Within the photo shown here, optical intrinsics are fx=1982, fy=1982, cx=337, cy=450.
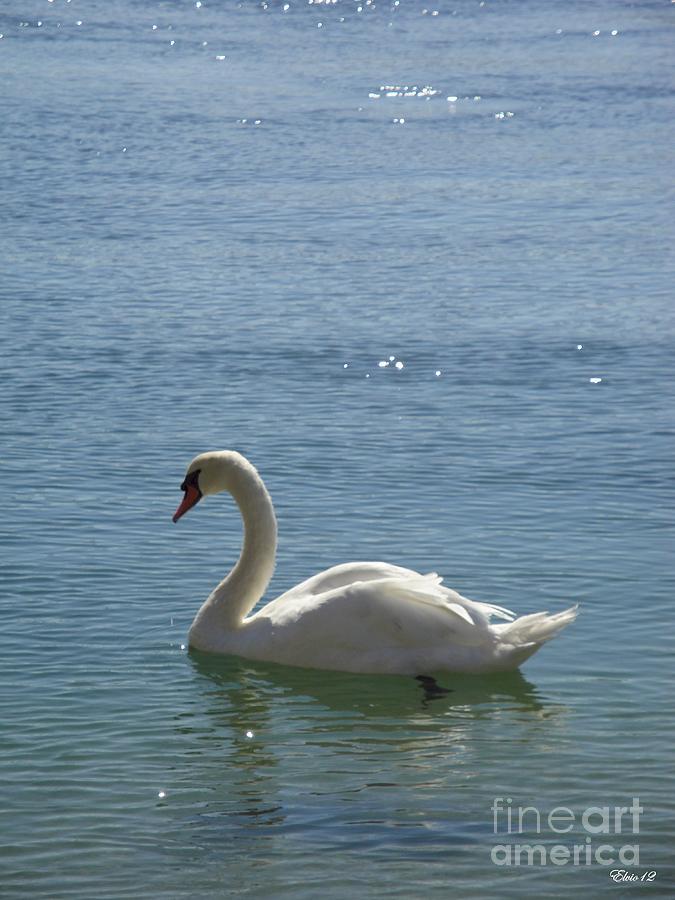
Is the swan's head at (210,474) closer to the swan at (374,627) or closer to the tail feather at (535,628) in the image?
the swan at (374,627)

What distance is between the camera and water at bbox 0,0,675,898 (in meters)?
7.89

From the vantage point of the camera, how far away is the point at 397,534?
11.5 meters

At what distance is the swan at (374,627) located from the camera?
371 inches

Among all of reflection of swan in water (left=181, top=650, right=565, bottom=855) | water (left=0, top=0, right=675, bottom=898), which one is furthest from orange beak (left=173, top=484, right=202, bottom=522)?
reflection of swan in water (left=181, top=650, right=565, bottom=855)

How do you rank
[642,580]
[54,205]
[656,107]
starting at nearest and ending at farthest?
[642,580] < [54,205] < [656,107]

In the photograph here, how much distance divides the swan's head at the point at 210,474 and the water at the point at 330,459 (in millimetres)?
566

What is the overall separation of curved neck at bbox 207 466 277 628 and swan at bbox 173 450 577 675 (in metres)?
0.08

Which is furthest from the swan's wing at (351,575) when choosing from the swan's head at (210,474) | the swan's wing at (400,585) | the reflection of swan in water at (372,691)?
the swan's head at (210,474)

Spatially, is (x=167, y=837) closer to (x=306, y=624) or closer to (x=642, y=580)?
(x=306, y=624)

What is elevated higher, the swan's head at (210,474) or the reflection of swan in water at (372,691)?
the swan's head at (210,474)

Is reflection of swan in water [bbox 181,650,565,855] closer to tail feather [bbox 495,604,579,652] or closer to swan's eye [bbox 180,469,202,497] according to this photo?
tail feather [bbox 495,604,579,652]

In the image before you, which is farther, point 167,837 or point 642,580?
point 642,580

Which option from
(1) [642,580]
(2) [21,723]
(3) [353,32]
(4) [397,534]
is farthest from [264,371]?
(3) [353,32]

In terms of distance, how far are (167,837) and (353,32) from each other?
33.2 meters
